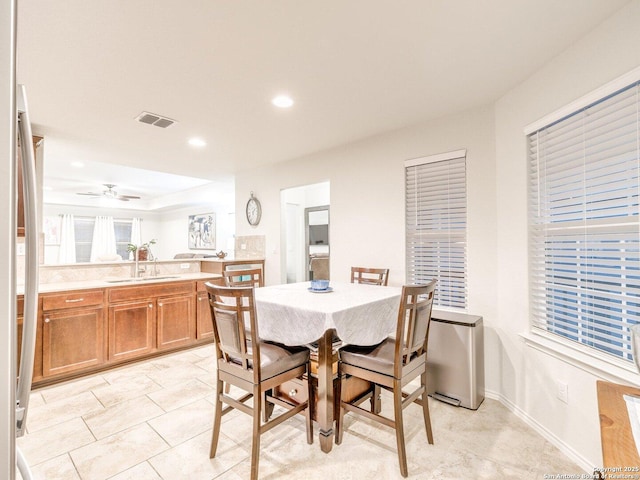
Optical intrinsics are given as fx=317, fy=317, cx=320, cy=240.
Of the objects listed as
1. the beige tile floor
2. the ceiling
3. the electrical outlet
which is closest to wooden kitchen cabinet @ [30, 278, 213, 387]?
the beige tile floor

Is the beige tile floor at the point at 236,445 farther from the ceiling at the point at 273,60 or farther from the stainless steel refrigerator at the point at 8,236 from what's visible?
the ceiling at the point at 273,60

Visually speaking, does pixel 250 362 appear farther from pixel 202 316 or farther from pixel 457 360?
pixel 202 316

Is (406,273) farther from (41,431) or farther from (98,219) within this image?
(98,219)

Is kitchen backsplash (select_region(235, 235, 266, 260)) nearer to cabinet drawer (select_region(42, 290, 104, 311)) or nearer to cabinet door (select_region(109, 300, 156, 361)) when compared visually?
cabinet door (select_region(109, 300, 156, 361))

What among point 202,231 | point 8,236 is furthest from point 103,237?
point 8,236

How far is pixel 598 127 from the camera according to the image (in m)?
1.81

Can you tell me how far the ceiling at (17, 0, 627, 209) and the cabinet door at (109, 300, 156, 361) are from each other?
1.87 m

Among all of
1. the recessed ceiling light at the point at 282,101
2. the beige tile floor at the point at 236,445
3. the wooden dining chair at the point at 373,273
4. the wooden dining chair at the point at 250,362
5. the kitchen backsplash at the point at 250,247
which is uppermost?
the recessed ceiling light at the point at 282,101

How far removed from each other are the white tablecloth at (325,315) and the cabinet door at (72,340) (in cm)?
206

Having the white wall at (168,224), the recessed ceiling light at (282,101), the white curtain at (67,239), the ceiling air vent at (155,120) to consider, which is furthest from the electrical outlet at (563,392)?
the white curtain at (67,239)

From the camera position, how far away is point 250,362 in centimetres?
183

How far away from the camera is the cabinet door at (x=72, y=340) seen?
9.72 feet

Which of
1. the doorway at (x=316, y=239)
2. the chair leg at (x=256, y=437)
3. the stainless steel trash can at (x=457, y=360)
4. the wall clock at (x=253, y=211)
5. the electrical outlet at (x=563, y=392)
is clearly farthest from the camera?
the doorway at (x=316, y=239)

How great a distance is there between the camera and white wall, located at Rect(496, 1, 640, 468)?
173cm
